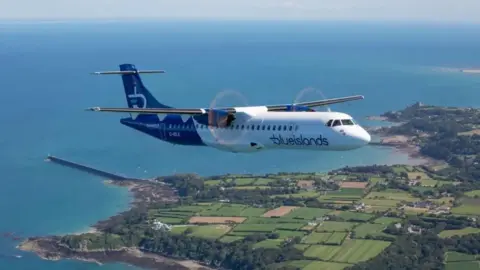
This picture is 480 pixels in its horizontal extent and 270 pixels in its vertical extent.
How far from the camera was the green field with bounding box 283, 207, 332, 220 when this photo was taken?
76250mm

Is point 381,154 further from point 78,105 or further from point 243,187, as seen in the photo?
point 78,105

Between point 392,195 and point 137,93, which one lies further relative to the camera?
point 392,195

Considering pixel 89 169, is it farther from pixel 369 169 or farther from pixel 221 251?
pixel 369 169

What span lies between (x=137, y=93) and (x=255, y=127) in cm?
1454

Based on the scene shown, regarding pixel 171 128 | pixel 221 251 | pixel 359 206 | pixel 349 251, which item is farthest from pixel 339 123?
pixel 359 206

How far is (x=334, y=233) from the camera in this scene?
7000 cm

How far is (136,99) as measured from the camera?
51.8m

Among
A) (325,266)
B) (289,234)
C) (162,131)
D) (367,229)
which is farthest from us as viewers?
(367,229)

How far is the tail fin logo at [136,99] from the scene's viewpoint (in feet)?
169

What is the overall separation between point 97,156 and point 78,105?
60.9 metres

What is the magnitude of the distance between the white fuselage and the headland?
24.3 m

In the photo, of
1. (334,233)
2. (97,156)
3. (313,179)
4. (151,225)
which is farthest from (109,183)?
(334,233)

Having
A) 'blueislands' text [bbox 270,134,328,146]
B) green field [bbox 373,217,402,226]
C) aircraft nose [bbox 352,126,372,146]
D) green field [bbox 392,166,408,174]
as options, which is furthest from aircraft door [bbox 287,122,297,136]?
green field [bbox 392,166,408,174]

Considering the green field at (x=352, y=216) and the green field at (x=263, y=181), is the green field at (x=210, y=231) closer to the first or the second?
the green field at (x=352, y=216)
